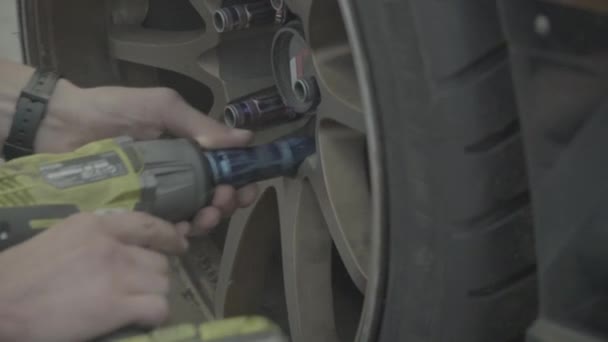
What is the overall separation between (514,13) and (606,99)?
0.09m

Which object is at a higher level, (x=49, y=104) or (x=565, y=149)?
(x=565, y=149)

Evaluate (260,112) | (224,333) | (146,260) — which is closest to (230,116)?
(260,112)

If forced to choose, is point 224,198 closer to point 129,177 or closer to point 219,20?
point 129,177

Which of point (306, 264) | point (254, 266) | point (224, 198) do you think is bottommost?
point (254, 266)

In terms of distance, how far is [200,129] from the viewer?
122 centimetres

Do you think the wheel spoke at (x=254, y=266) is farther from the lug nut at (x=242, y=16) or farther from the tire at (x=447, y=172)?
the tire at (x=447, y=172)

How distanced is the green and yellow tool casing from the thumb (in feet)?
0.16

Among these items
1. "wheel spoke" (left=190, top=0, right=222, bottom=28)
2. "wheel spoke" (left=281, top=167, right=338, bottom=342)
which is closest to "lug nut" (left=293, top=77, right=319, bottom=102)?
"wheel spoke" (left=281, top=167, right=338, bottom=342)

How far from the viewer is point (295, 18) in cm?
121

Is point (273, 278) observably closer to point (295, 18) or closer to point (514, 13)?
point (295, 18)

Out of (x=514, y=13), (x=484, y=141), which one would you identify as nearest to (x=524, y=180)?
(x=484, y=141)

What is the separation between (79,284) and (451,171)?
375 mm

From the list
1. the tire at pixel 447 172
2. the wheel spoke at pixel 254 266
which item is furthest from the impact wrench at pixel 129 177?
the tire at pixel 447 172

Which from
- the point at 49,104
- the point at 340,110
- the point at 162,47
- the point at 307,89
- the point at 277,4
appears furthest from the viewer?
the point at 162,47
